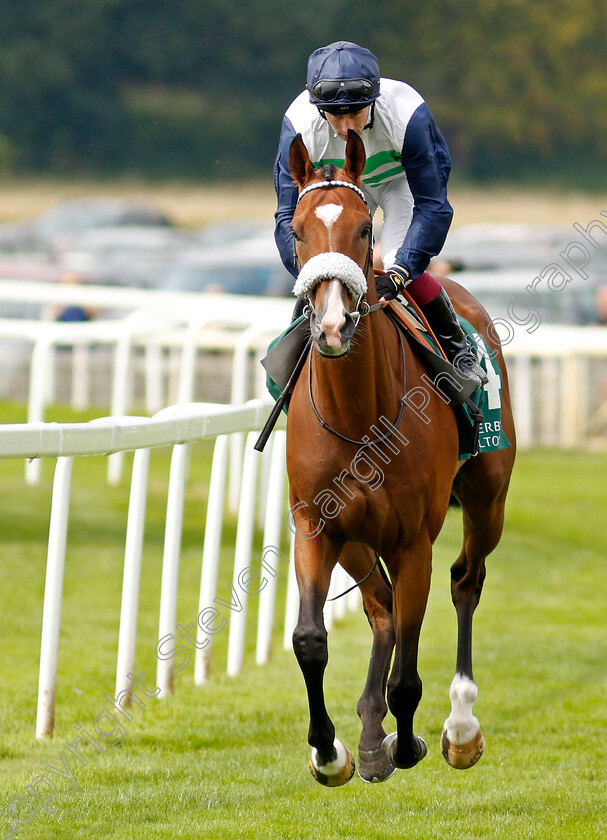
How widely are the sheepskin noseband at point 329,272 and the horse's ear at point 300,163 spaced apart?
40 cm

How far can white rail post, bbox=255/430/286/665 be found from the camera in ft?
19.5

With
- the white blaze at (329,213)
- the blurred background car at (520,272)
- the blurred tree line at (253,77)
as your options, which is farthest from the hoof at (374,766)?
the blurred tree line at (253,77)

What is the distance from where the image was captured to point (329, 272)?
3.29 meters

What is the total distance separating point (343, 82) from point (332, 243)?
675mm

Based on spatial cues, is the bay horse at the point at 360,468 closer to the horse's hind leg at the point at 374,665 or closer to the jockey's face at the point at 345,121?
the horse's hind leg at the point at 374,665

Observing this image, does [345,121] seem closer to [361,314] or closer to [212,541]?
[361,314]

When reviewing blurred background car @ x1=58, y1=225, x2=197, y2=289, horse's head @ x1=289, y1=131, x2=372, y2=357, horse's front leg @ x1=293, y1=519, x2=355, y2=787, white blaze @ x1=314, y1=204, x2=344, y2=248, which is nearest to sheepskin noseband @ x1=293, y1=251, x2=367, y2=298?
horse's head @ x1=289, y1=131, x2=372, y2=357

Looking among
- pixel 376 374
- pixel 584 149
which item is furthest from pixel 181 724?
pixel 584 149

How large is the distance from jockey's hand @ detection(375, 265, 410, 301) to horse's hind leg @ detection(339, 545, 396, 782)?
1003mm

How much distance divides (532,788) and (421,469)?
123 centimetres

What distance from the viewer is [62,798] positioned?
3.98 meters

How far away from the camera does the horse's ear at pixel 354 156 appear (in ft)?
11.8

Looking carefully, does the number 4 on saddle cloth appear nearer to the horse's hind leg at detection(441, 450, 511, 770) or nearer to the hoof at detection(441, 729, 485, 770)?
the horse's hind leg at detection(441, 450, 511, 770)

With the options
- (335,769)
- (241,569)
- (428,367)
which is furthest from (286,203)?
(241,569)
